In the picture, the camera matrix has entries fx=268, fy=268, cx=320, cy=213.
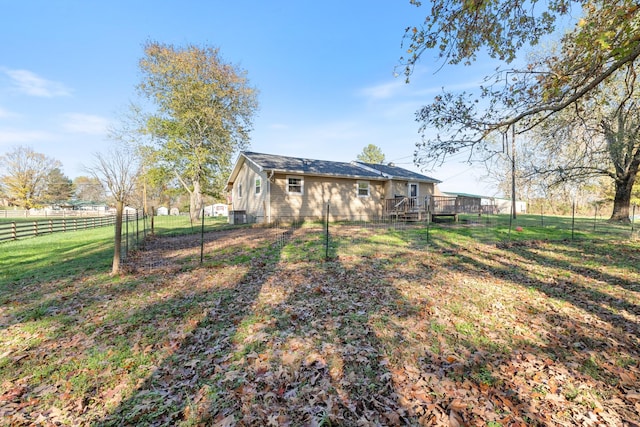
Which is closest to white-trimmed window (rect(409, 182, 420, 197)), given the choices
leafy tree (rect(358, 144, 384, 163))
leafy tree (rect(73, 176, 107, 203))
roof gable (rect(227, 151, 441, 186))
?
roof gable (rect(227, 151, 441, 186))

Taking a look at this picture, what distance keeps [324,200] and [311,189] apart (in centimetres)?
119

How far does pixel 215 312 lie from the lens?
4410 mm

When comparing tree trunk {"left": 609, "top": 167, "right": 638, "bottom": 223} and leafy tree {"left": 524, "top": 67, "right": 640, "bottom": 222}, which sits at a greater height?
leafy tree {"left": 524, "top": 67, "right": 640, "bottom": 222}

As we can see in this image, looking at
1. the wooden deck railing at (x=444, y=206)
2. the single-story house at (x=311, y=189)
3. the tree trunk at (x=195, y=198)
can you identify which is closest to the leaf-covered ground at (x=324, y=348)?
the single-story house at (x=311, y=189)

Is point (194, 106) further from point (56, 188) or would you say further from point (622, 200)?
point (56, 188)

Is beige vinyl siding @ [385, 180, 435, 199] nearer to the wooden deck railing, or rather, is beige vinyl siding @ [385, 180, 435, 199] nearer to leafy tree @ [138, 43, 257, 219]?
the wooden deck railing

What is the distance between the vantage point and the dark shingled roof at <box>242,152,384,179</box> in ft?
51.6

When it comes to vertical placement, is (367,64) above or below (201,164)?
above

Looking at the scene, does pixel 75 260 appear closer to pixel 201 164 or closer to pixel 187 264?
pixel 187 264

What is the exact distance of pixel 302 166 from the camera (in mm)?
16984

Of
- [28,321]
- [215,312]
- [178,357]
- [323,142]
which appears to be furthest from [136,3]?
[323,142]

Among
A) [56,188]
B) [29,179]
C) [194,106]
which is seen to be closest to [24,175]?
[29,179]

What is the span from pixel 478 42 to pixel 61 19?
49.0ft

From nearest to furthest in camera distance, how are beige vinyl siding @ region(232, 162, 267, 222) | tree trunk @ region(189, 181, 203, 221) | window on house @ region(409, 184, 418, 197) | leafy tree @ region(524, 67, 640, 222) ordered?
leafy tree @ region(524, 67, 640, 222) → beige vinyl siding @ region(232, 162, 267, 222) → window on house @ region(409, 184, 418, 197) → tree trunk @ region(189, 181, 203, 221)
